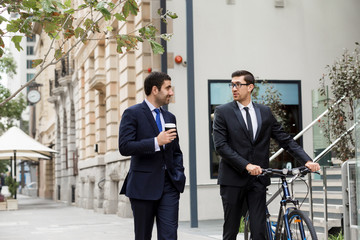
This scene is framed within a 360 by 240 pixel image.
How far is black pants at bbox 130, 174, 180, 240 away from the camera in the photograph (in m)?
5.31

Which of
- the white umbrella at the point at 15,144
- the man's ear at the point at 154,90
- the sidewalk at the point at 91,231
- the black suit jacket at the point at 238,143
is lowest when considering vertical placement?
the sidewalk at the point at 91,231

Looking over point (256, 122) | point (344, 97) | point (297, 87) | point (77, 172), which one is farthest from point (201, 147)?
point (77, 172)

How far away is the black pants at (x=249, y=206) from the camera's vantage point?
19.4 ft

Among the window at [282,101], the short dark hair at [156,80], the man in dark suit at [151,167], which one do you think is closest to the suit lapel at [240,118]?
the man in dark suit at [151,167]

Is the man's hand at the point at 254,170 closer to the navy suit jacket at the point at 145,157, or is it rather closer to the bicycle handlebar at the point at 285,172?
the bicycle handlebar at the point at 285,172

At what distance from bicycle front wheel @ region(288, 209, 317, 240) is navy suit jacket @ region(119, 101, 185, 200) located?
1090 millimetres

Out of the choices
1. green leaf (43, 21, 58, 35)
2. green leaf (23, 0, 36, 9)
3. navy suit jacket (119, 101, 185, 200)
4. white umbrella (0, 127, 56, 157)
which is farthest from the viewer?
white umbrella (0, 127, 56, 157)

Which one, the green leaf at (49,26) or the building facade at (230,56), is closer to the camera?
the green leaf at (49,26)

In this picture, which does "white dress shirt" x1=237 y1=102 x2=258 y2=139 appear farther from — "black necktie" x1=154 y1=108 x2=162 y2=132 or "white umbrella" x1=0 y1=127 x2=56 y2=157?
"white umbrella" x1=0 y1=127 x2=56 y2=157

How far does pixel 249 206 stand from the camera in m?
5.95

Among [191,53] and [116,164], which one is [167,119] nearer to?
[191,53]

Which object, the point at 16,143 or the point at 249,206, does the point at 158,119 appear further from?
the point at 16,143

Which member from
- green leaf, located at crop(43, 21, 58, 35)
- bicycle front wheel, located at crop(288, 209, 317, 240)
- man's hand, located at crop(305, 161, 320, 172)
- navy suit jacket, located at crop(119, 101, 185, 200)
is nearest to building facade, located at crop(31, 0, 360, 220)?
green leaf, located at crop(43, 21, 58, 35)

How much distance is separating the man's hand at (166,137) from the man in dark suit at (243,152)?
0.94 meters
